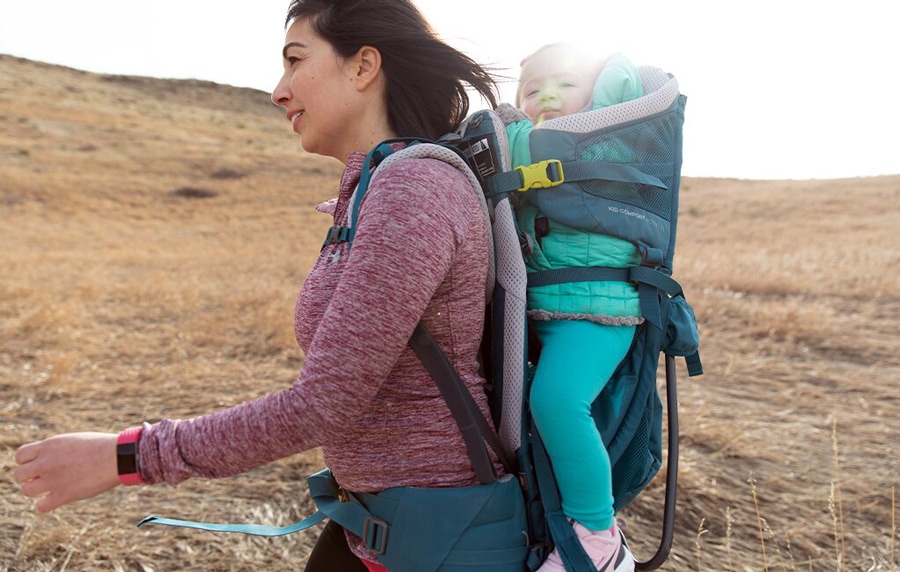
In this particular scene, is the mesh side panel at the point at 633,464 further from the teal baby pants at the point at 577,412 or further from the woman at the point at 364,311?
the woman at the point at 364,311

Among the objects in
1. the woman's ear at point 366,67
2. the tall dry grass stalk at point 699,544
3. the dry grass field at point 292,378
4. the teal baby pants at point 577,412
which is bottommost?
the dry grass field at point 292,378

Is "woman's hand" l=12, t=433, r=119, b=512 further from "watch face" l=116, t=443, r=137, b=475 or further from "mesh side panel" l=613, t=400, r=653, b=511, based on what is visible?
"mesh side panel" l=613, t=400, r=653, b=511

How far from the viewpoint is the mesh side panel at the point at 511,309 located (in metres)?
1.25

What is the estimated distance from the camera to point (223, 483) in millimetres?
3369

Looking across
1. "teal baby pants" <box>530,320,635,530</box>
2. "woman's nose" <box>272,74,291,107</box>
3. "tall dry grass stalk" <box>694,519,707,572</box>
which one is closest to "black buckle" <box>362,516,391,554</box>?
"teal baby pants" <box>530,320,635,530</box>

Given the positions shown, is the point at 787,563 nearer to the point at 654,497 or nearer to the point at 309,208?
the point at 654,497

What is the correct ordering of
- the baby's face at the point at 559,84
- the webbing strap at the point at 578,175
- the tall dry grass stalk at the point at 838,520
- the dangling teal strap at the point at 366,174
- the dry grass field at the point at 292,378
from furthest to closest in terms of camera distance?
the dry grass field at the point at 292,378, the tall dry grass stalk at the point at 838,520, the baby's face at the point at 559,84, the webbing strap at the point at 578,175, the dangling teal strap at the point at 366,174

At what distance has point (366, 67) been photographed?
1.41m

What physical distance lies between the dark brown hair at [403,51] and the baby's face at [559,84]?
538mm

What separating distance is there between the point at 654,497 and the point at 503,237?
99.0 inches

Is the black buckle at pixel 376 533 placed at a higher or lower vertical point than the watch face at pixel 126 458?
lower

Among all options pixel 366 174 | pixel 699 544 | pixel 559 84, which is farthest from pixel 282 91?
pixel 699 544

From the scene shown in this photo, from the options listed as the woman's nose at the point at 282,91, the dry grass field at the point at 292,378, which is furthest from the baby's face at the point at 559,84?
the dry grass field at the point at 292,378

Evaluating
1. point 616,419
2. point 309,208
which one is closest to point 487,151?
point 616,419
